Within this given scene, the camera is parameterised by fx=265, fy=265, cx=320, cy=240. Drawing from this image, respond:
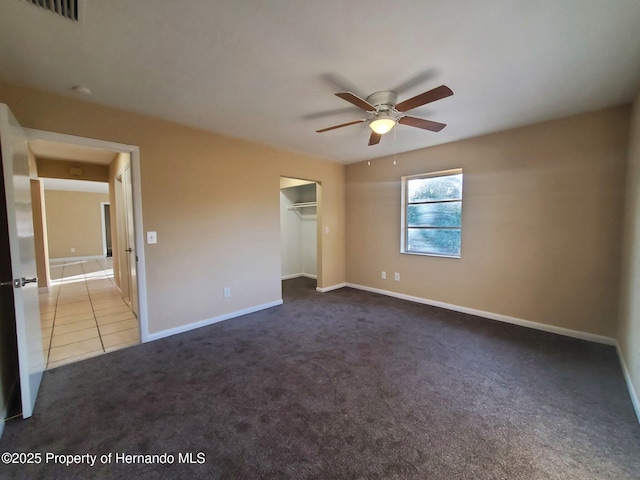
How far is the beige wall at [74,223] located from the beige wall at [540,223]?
10.9m

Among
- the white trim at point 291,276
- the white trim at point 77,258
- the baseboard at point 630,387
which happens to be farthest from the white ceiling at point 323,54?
the white trim at point 77,258

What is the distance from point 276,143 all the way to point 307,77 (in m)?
1.84

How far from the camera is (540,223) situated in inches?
126

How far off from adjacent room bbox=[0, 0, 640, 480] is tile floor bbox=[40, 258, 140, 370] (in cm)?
4

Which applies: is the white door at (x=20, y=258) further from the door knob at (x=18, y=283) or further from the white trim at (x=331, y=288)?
the white trim at (x=331, y=288)

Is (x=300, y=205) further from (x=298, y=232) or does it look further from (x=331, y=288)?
(x=331, y=288)

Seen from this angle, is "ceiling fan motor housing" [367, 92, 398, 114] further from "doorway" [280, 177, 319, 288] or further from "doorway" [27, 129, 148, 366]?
"doorway" [280, 177, 319, 288]

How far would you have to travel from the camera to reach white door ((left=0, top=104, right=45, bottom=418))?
1764 millimetres

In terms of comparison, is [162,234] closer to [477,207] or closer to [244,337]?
[244,337]

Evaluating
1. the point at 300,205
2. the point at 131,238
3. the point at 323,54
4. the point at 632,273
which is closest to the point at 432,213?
the point at 632,273

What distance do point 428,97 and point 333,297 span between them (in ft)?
11.4

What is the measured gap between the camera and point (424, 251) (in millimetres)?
4426

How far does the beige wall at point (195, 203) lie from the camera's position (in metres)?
2.62

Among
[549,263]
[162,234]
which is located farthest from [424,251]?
[162,234]
